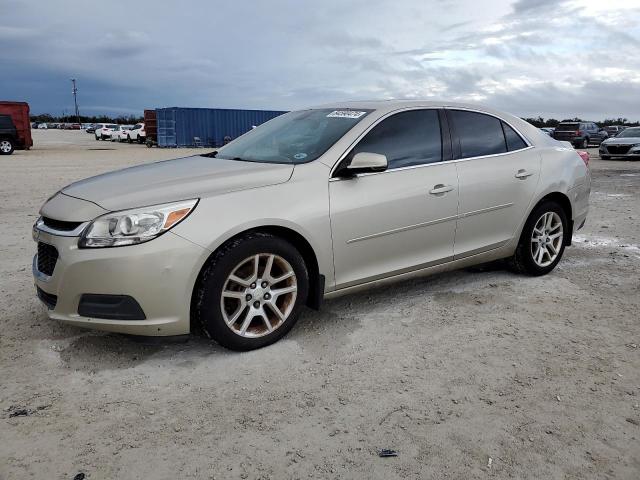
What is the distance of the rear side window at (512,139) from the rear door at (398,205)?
797 millimetres

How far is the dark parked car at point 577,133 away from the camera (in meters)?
31.5

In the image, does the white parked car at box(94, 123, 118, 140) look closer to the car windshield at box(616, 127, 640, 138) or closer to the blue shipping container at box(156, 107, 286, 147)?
the blue shipping container at box(156, 107, 286, 147)

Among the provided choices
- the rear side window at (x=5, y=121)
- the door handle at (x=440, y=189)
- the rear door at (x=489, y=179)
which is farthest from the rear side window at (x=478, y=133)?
the rear side window at (x=5, y=121)

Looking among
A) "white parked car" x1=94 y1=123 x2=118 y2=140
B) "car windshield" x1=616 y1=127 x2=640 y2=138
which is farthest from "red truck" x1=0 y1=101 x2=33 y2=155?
"car windshield" x1=616 y1=127 x2=640 y2=138

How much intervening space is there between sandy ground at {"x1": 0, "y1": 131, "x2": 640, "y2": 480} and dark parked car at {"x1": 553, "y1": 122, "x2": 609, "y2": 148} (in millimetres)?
29915

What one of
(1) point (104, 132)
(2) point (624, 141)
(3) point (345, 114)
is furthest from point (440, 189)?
(1) point (104, 132)

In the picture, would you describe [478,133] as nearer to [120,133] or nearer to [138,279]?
[138,279]

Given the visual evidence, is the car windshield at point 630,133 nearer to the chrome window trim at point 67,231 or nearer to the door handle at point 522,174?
the door handle at point 522,174

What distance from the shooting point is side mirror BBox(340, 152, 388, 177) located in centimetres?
368

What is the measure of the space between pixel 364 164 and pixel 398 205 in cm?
46

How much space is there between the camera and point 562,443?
2564 mm

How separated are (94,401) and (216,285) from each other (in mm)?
876

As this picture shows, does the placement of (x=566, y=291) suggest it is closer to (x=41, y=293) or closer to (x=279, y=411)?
(x=279, y=411)

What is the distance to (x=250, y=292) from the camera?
3.43m
